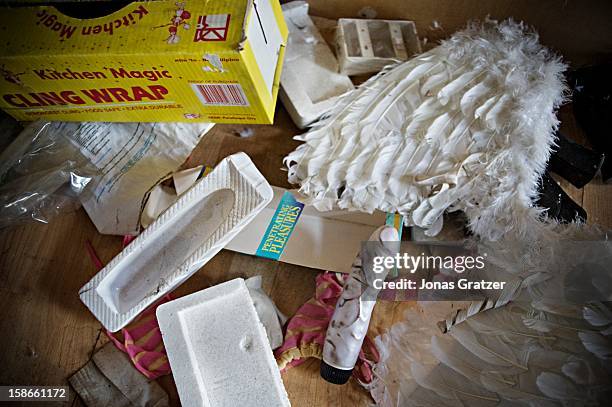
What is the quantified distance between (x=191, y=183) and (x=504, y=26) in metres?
0.53

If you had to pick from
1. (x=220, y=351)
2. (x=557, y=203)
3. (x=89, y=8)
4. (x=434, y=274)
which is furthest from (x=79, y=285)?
(x=557, y=203)

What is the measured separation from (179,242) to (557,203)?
0.53 m

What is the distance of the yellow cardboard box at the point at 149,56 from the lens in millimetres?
622

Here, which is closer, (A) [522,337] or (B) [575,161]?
(A) [522,337]

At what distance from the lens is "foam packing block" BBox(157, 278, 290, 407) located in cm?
57

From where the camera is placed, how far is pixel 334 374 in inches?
25.1

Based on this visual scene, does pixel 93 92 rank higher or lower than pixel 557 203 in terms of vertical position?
higher

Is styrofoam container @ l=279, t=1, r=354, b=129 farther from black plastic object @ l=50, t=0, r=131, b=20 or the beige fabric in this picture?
the beige fabric

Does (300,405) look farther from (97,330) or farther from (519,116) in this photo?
(519,116)

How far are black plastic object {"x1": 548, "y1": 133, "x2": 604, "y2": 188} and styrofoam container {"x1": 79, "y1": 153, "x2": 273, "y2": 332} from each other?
0.42 metres

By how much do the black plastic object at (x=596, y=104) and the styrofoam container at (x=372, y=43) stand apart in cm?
26

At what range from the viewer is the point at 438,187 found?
0.66 m

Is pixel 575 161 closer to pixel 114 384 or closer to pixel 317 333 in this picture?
pixel 317 333

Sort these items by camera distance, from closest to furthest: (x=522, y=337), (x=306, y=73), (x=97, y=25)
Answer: (x=522, y=337), (x=97, y=25), (x=306, y=73)
